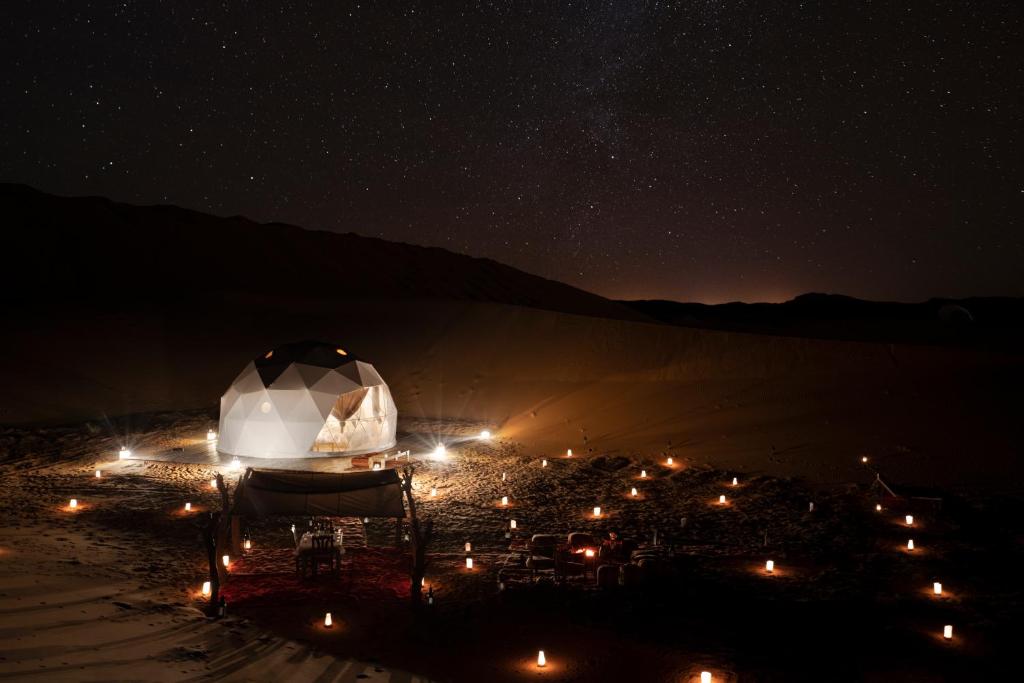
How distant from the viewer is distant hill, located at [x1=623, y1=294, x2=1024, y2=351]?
3875cm

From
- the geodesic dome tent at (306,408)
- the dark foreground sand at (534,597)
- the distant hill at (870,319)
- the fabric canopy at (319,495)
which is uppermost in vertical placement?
the distant hill at (870,319)

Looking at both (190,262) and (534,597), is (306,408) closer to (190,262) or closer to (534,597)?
(534,597)

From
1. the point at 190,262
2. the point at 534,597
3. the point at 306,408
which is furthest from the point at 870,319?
the point at 534,597

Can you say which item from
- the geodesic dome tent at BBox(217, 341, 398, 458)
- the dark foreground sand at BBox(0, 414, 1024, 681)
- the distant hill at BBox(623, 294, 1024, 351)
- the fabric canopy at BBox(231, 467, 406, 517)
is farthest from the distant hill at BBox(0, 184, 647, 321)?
the fabric canopy at BBox(231, 467, 406, 517)

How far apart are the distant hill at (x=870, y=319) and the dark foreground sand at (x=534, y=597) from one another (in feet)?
67.6

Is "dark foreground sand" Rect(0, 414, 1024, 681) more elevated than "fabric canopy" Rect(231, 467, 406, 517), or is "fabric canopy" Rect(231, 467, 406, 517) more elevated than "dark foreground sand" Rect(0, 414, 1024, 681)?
"fabric canopy" Rect(231, 467, 406, 517)

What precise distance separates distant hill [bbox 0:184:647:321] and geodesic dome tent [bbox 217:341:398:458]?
21242 millimetres

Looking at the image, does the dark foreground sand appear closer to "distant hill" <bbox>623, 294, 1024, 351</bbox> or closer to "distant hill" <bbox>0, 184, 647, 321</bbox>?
"distant hill" <bbox>623, 294, 1024, 351</bbox>

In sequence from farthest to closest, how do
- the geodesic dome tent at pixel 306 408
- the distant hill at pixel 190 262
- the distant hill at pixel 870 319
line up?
1. the distant hill at pixel 190 262
2. the distant hill at pixel 870 319
3. the geodesic dome tent at pixel 306 408

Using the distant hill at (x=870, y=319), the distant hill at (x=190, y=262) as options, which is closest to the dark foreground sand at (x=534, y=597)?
the distant hill at (x=870, y=319)

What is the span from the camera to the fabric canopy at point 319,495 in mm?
11289

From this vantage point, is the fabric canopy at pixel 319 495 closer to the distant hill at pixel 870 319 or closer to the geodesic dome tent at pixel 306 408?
the geodesic dome tent at pixel 306 408

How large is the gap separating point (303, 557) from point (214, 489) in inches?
230

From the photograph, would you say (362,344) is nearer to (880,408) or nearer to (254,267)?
(254,267)
